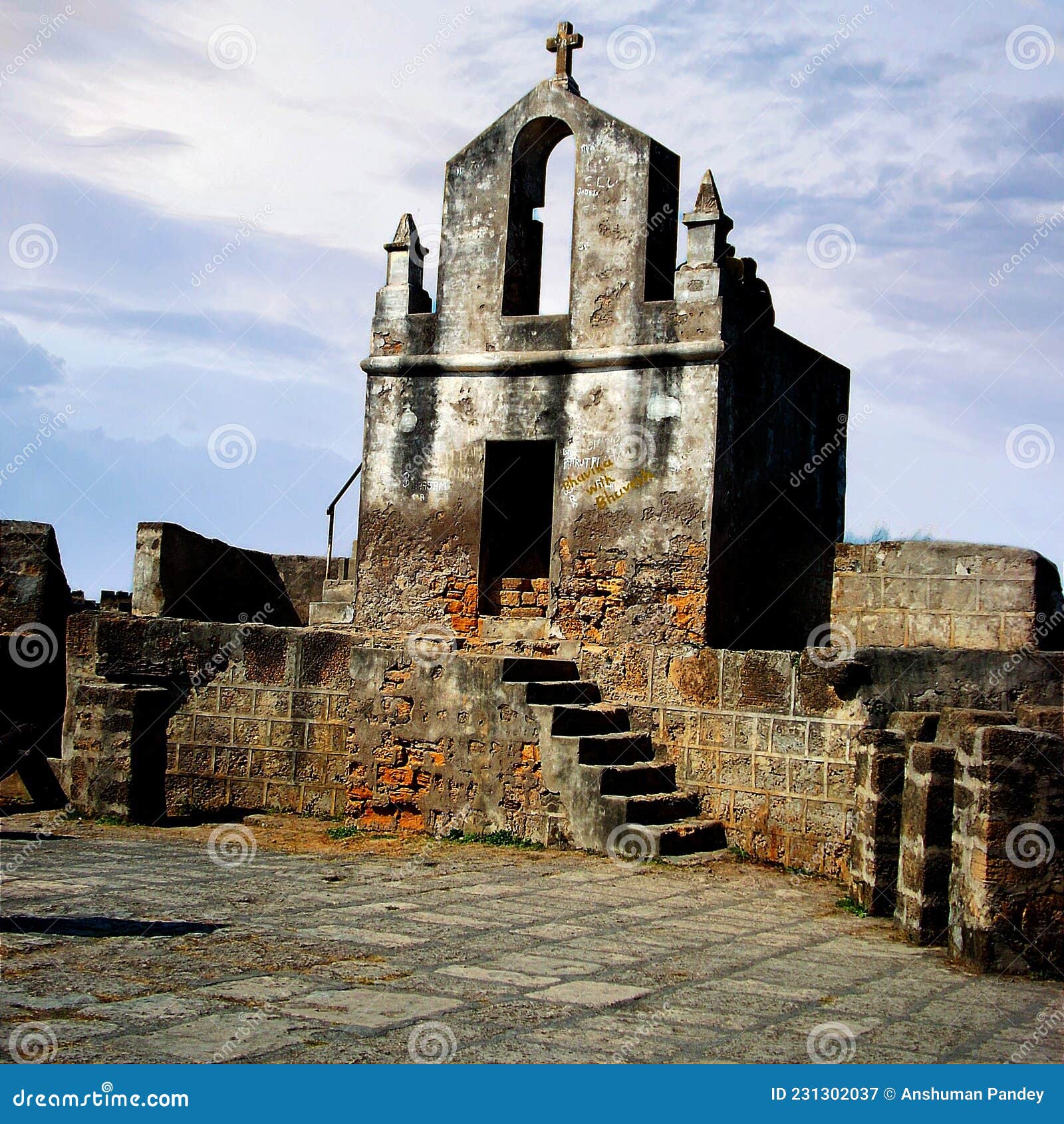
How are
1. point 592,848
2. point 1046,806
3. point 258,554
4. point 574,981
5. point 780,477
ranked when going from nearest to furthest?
point 574,981, point 1046,806, point 592,848, point 780,477, point 258,554

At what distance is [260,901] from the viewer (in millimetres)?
7477

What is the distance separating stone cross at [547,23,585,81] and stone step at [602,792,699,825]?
6997mm

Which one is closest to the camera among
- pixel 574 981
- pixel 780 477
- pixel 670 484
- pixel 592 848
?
pixel 574 981

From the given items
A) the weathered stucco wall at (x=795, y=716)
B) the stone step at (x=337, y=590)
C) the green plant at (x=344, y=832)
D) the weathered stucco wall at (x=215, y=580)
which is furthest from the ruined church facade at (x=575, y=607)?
the stone step at (x=337, y=590)

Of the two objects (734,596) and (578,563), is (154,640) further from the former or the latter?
(734,596)

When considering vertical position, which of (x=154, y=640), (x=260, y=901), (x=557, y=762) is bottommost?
(x=260, y=901)

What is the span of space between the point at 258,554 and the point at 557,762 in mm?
8768

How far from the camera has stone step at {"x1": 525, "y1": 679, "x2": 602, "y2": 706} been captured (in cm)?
1024

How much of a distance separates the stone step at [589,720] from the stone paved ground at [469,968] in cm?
123

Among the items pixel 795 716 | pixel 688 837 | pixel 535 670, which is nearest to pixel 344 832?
pixel 535 670

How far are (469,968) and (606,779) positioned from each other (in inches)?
154

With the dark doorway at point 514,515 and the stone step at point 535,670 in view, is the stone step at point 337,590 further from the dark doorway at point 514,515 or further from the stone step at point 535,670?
the stone step at point 535,670

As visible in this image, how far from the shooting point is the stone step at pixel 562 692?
1024 centimetres

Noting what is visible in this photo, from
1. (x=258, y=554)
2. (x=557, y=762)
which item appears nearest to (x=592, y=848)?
(x=557, y=762)
